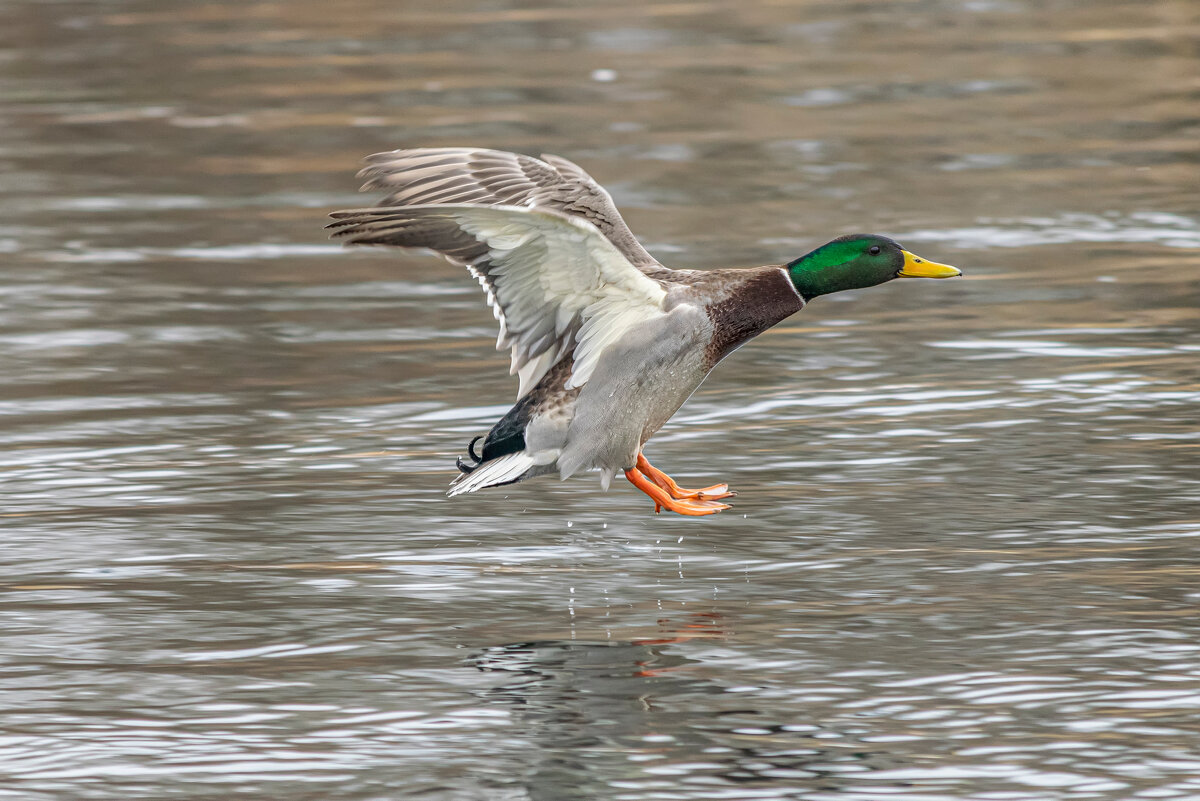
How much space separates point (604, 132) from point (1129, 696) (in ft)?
41.4

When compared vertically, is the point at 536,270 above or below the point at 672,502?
above

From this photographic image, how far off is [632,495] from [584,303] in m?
1.21

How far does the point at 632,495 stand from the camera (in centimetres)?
896

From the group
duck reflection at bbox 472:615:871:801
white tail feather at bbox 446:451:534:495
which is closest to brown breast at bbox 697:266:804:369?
white tail feather at bbox 446:451:534:495

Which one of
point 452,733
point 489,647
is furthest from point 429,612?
point 452,733

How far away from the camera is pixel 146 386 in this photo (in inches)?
422

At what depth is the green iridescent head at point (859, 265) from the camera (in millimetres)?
8422

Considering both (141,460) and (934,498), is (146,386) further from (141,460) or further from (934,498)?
(934,498)

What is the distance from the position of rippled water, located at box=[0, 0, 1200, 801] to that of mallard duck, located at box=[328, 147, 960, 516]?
32 cm

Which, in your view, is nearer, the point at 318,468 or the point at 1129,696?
the point at 1129,696

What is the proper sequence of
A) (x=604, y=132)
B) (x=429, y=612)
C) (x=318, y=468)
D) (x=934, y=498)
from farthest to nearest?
(x=604, y=132)
(x=318, y=468)
(x=934, y=498)
(x=429, y=612)

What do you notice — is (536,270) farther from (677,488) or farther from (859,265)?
(859,265)

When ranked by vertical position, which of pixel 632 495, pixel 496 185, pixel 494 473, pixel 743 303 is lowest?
pixel 632 495

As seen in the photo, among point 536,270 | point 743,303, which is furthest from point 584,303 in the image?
point 743,303
